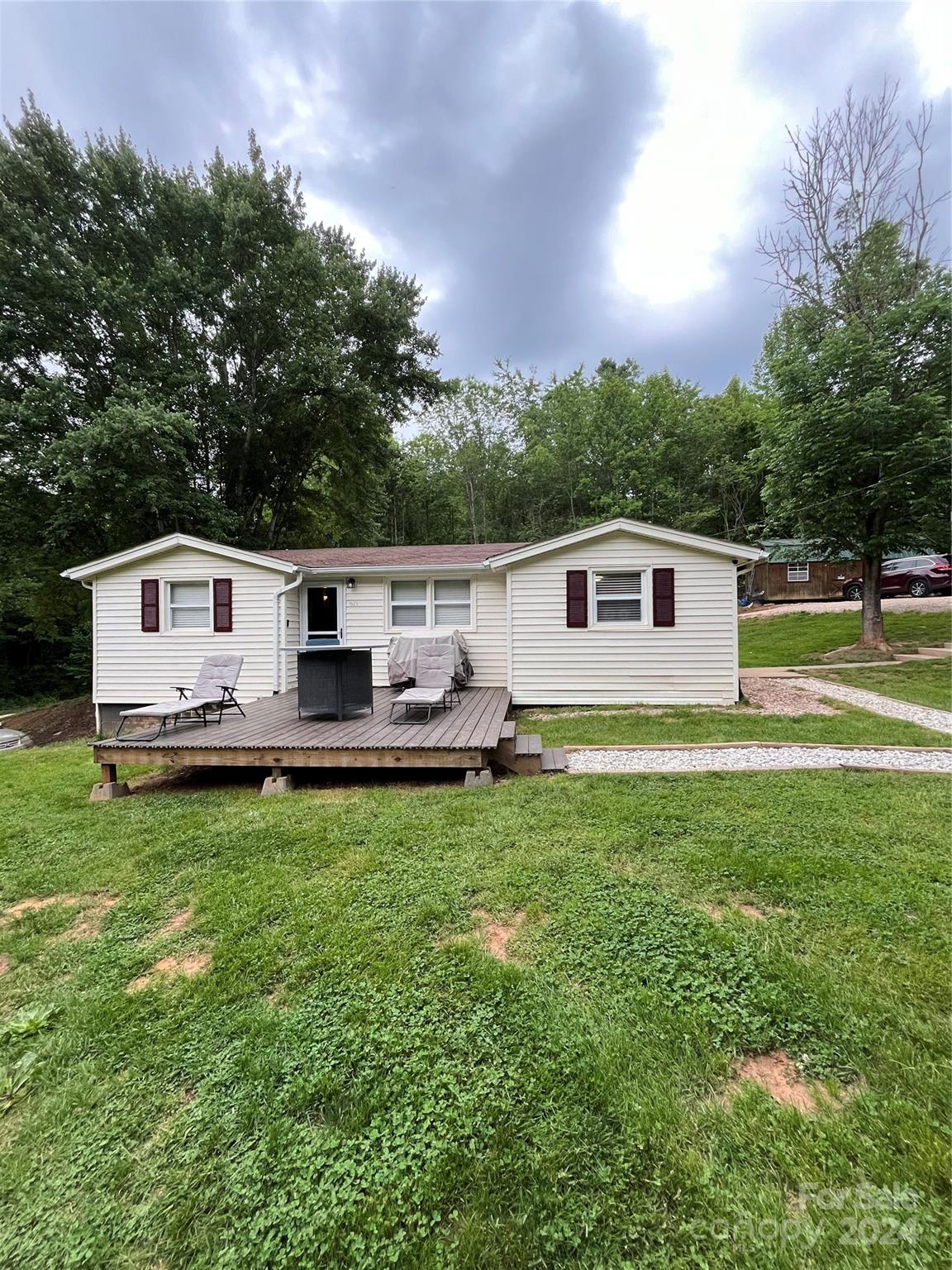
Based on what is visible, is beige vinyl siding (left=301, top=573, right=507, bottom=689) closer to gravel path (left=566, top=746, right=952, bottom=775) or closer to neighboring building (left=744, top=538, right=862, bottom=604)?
gravel path (left=566, top=746, right=952, bottom=775)

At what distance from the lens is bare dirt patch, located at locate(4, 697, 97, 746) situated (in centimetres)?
1090

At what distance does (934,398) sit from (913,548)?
11.0ft

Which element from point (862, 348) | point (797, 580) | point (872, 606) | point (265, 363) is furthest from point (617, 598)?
point (797, 580)

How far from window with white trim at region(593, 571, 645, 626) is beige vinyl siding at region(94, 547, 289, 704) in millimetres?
5933

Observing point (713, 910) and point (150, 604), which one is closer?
point (713, 910)

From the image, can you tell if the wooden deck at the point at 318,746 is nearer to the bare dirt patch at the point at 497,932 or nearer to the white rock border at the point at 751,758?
the white rock border at the point at 751,758

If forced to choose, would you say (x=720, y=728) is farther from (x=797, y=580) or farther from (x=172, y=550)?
(x=797, y=580)

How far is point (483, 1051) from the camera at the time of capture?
1.79m

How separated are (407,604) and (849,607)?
16.5m

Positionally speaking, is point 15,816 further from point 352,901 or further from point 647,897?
point 647,897

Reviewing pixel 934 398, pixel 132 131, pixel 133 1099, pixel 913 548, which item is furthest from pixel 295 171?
pixel 133 1099

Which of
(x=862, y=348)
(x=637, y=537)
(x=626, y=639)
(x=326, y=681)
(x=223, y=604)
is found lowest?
(x=326, y=681)

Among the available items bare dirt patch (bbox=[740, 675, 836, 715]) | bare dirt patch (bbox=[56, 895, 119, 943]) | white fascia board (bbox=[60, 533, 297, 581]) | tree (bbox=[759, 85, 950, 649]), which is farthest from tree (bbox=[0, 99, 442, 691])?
bare dirt patch (bbox=[740, 675, 836, 715])

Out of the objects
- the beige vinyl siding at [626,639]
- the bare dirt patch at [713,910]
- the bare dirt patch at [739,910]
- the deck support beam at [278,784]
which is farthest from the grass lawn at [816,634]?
the deck support beam at [278,784]
